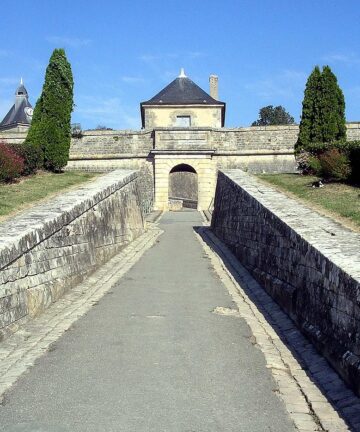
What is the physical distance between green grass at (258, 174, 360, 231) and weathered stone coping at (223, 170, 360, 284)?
646 millimetres

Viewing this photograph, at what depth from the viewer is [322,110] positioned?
68.5ft

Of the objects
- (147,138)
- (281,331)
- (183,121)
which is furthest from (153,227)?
(183,121)

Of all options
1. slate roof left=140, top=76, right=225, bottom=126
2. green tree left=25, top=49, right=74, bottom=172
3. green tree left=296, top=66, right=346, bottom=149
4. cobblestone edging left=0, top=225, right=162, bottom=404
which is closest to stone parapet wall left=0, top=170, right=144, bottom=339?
cobblestone edging left=0, top=225, right=162, bottom=404

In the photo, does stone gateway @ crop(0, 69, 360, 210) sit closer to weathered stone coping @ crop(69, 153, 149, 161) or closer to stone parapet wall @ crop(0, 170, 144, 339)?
weathered stone coping @ crop(69, 153, 149, 161)

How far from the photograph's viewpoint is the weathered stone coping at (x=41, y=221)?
7043mm

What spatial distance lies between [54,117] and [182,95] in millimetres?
20359

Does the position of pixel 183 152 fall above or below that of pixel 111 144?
below

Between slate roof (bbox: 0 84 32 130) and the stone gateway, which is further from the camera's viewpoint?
slate roof (bbox: 0 84 32 130)

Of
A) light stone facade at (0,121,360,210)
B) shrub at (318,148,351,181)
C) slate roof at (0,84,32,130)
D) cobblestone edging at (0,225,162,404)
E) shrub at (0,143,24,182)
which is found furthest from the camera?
slate roof at (0,84,32,130)

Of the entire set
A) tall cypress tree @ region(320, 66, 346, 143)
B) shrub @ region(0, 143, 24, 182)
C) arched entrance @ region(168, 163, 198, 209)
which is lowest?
arched entrance @ region(168, 163, 198, 209)

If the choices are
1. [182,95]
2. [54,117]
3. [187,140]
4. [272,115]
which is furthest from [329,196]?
[272,115]

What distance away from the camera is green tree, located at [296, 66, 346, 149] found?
68.4 ft

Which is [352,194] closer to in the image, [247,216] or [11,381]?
[247,216]

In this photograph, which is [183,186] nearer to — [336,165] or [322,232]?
[336,165]
